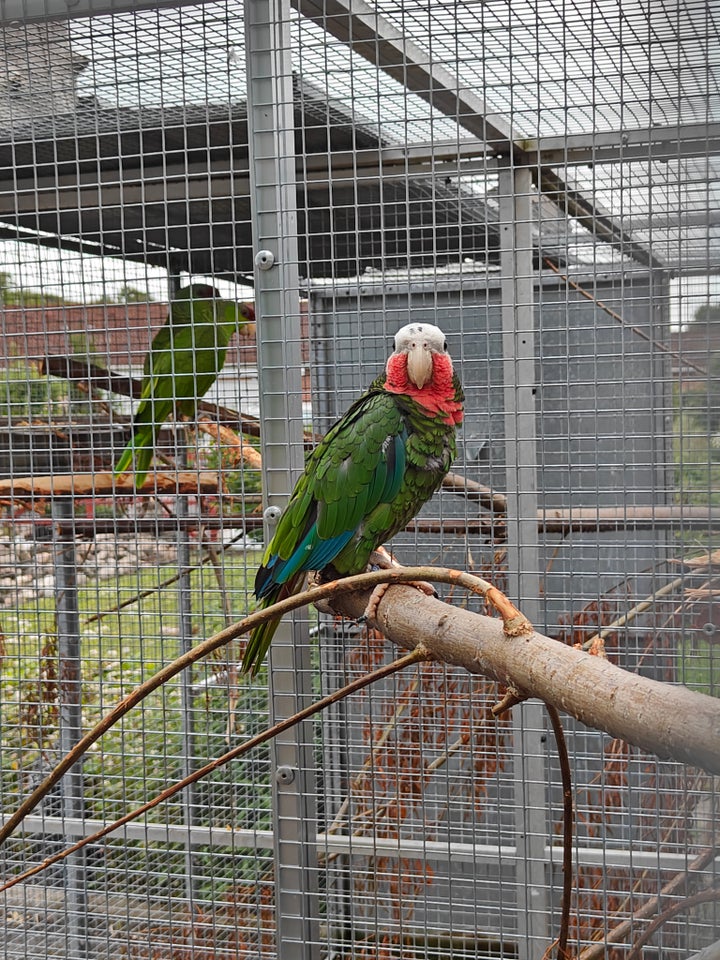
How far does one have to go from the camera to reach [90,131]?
2523 millimetres

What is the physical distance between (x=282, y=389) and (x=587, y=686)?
3.36ft

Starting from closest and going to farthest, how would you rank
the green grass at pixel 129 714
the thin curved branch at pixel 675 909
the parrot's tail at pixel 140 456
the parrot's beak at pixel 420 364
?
1. the thin curved branch at pixel 675 909
2. the parrot's beak at pixel 420 364
3. the green grass at pixel 129 714
4. the parrot's tail at pixel 140 456

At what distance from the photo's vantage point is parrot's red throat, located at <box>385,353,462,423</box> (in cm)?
175

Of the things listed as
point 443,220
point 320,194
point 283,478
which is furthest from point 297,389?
point 443,220

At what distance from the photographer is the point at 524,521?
2.00 m

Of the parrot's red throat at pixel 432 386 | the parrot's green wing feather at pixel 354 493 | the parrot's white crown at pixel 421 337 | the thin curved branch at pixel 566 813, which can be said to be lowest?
the thin curved branch at pixel 566 813

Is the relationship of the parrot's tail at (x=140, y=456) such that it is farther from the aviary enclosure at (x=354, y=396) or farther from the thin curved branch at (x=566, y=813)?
the thin curved branch at (x=566, y=813)

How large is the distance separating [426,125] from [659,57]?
71cm

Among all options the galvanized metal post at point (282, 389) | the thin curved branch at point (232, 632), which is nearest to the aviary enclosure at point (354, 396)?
the galvanized metal post at point (282, 389)

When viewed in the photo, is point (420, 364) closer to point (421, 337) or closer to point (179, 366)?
point (421, 337)

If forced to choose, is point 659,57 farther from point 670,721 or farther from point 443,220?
point 670,721

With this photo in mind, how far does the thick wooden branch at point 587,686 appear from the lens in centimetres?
64

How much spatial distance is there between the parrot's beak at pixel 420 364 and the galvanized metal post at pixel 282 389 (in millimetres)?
231

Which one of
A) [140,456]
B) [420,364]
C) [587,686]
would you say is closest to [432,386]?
[420,364]
